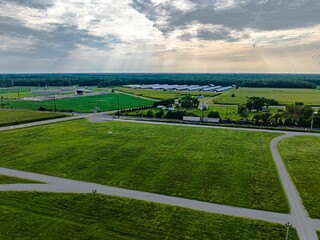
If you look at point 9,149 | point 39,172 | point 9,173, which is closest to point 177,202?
point 39,172

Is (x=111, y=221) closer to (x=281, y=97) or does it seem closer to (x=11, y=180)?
(x=11, y=180)

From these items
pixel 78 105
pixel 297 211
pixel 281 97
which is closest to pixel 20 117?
pixel 78 105

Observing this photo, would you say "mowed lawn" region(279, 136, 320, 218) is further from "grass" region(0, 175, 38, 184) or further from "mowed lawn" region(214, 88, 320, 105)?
"mowed lawn" region(214, 88, 320, 105)

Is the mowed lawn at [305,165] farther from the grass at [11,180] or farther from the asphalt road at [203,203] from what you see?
the grass at [11,180]

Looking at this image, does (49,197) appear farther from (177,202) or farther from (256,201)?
(256,201)

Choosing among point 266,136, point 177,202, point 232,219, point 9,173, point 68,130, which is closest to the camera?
point 232,219

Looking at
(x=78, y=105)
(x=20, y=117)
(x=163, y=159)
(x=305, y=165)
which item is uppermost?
(x=78, y=105)
